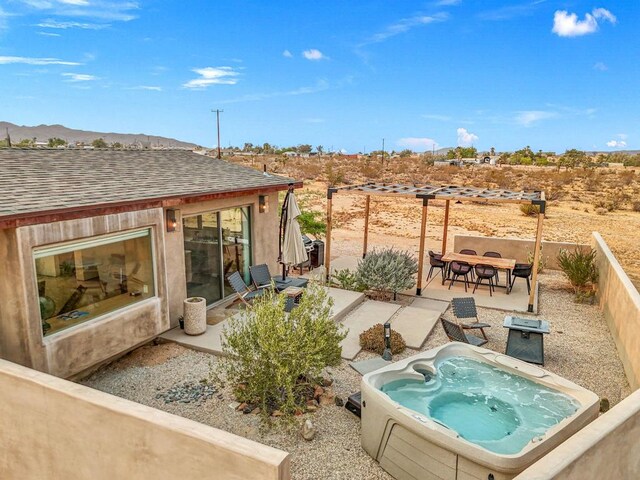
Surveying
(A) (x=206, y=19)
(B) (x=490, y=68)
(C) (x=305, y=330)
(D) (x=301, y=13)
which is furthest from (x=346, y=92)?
(C) (x=305, y=330)

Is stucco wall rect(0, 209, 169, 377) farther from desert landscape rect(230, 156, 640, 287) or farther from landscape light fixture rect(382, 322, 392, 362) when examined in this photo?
desert landscape rect(230, 156, 640, 287)

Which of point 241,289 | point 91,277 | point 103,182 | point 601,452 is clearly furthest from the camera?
point 241,289

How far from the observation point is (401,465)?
523cm

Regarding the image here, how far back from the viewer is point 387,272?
11.6 meters

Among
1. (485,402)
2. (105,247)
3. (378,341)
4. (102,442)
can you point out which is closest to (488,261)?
(378,341)

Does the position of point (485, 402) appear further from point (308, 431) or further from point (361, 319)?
point (361, 319)

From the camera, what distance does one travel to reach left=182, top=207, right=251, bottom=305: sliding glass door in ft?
32.0

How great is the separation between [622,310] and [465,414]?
456cm

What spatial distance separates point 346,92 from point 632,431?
73.3 m

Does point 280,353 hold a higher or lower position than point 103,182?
lower

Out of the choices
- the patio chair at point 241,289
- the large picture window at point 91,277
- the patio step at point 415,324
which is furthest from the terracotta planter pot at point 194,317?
the patio step at point 415,324

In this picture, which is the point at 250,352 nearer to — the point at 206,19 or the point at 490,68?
the point at 206,19

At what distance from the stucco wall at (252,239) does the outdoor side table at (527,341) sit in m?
6.21

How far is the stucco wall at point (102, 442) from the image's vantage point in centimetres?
367
